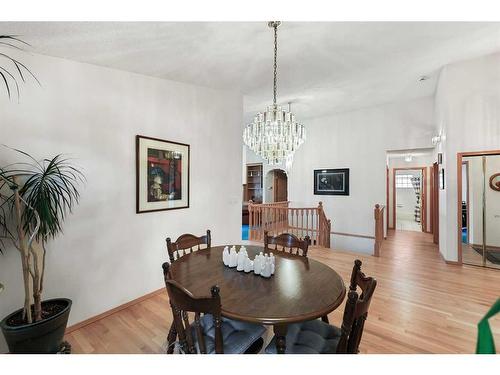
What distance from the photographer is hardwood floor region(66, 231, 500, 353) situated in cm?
197

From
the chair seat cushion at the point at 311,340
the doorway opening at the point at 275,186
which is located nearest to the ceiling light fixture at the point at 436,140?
the chair seat cushion at the point at 311,340

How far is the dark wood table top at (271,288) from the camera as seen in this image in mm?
1167

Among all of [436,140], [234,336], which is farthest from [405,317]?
[436,140]

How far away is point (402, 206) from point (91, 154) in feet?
35.0

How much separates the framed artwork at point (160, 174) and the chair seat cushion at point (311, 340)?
6.98 ft

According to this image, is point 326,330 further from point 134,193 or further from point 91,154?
point 91,154

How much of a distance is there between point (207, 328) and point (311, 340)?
65cm

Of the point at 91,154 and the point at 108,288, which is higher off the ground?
the point at 91,154

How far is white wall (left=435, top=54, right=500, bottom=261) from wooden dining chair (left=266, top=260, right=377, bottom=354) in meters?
3.44

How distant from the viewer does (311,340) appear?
4.44 ft

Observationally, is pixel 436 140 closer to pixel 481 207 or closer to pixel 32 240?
pixel 481 207

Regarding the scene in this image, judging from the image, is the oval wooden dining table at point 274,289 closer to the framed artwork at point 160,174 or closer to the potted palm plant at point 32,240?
the potted palm plant at point 32,240
